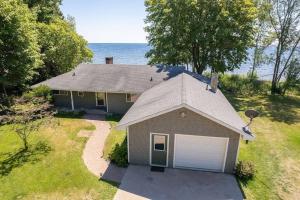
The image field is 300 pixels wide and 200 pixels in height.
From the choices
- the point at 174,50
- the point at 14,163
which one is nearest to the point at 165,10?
the point at 174,50

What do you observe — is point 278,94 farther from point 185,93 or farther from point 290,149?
point 185,93

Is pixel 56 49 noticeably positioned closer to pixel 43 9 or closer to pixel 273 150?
pixel 43 9

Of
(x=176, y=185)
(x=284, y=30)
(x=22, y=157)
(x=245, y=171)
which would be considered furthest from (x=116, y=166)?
(x=284, y=30)

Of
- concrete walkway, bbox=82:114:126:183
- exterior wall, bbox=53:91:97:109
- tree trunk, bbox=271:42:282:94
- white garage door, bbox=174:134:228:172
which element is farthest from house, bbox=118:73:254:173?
tree trunk, bbox=271:42:282:94

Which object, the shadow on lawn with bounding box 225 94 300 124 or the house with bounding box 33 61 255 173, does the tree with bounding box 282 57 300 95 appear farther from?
the house with bounding box 33 61 255 173

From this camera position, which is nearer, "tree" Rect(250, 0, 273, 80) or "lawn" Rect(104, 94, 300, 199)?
"lawn" Rect(104, 94, 300, 199)

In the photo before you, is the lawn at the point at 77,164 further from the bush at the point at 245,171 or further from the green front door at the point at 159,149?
the green front door at the point at 159,149
